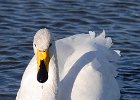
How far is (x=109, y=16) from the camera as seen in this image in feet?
40.5

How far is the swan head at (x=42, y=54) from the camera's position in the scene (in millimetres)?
7500

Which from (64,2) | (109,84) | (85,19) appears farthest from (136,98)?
(64,2)

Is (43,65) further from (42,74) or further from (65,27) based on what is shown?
(65,27)

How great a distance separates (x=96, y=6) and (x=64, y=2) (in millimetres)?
642

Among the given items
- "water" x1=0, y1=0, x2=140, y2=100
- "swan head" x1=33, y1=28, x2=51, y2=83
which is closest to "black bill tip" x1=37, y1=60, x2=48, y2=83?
"swan head" x1=33, y1=28, x2=51, y2=83

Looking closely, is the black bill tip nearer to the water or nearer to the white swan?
the white swan

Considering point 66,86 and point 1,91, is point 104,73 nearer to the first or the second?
point 66,86

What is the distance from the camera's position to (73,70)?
28.9 ft

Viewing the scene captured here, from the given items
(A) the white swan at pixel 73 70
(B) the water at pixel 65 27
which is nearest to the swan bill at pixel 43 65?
(A) the white swan at pixel 73 70

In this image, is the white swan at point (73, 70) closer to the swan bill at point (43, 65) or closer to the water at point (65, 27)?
the swan bill at point (43, 65)

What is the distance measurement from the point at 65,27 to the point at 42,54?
4207mm

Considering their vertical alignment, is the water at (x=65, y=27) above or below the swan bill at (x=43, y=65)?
below

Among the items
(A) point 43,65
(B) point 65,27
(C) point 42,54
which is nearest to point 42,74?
(A) point 43,65

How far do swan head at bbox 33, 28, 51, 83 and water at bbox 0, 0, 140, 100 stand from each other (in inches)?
72.1
